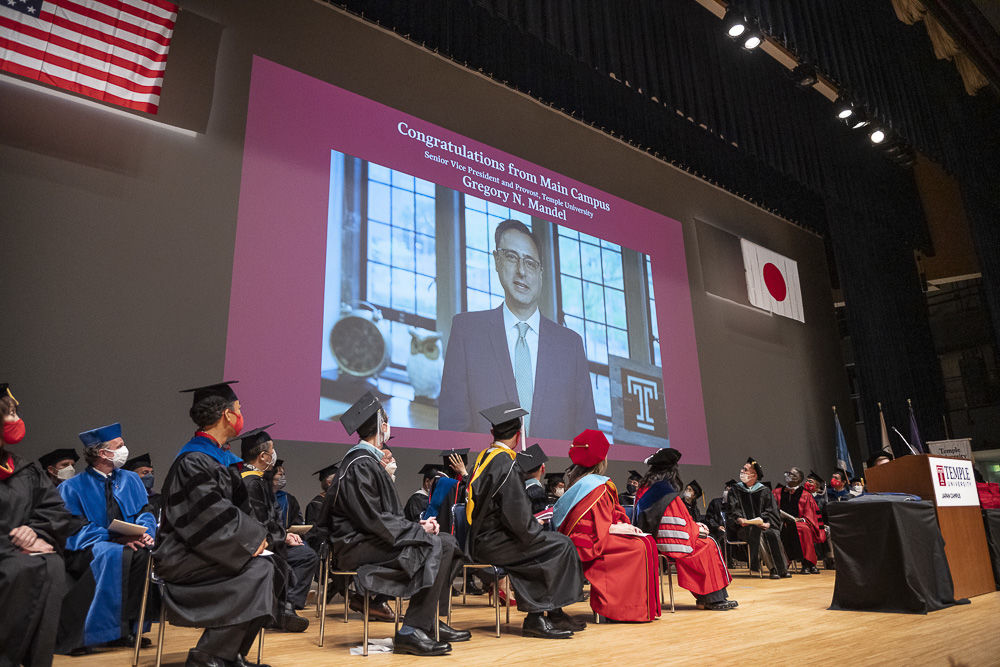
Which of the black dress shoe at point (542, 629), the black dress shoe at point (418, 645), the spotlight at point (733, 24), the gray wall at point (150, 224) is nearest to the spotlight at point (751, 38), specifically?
the spotlight at point (733, 24)

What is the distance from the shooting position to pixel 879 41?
1041cm

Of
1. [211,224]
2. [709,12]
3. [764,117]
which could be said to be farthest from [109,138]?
[764,117]

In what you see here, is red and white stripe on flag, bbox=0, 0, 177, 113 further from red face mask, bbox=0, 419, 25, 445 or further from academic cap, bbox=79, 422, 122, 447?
red face mask, bbox=0, 419, 25, 445

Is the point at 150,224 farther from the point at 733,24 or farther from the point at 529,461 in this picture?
the point at 733,24

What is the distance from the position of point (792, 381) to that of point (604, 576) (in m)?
10.1

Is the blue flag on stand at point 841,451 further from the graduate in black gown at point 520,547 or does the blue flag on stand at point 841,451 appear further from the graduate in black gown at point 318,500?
the graduate in black gown at point 520,547

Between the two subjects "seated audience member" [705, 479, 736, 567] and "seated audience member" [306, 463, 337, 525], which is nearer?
"seated audience member" [306, 463, 337, 525]

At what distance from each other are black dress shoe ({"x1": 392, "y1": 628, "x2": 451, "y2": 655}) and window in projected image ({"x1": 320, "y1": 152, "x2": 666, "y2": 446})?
362 cm

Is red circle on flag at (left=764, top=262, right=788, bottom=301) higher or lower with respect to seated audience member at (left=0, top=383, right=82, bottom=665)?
higher

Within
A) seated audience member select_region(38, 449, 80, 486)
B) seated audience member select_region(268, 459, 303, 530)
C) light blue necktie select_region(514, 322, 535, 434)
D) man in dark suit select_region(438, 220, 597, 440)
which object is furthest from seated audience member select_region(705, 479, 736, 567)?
seated audience member select_region(38, 449, 80, 486)

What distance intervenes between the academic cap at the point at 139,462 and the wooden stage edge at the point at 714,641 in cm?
123

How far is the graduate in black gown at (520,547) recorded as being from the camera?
398 centimetres

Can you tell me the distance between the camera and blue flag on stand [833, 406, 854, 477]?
13.0m

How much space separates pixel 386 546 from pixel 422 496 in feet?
11.1
